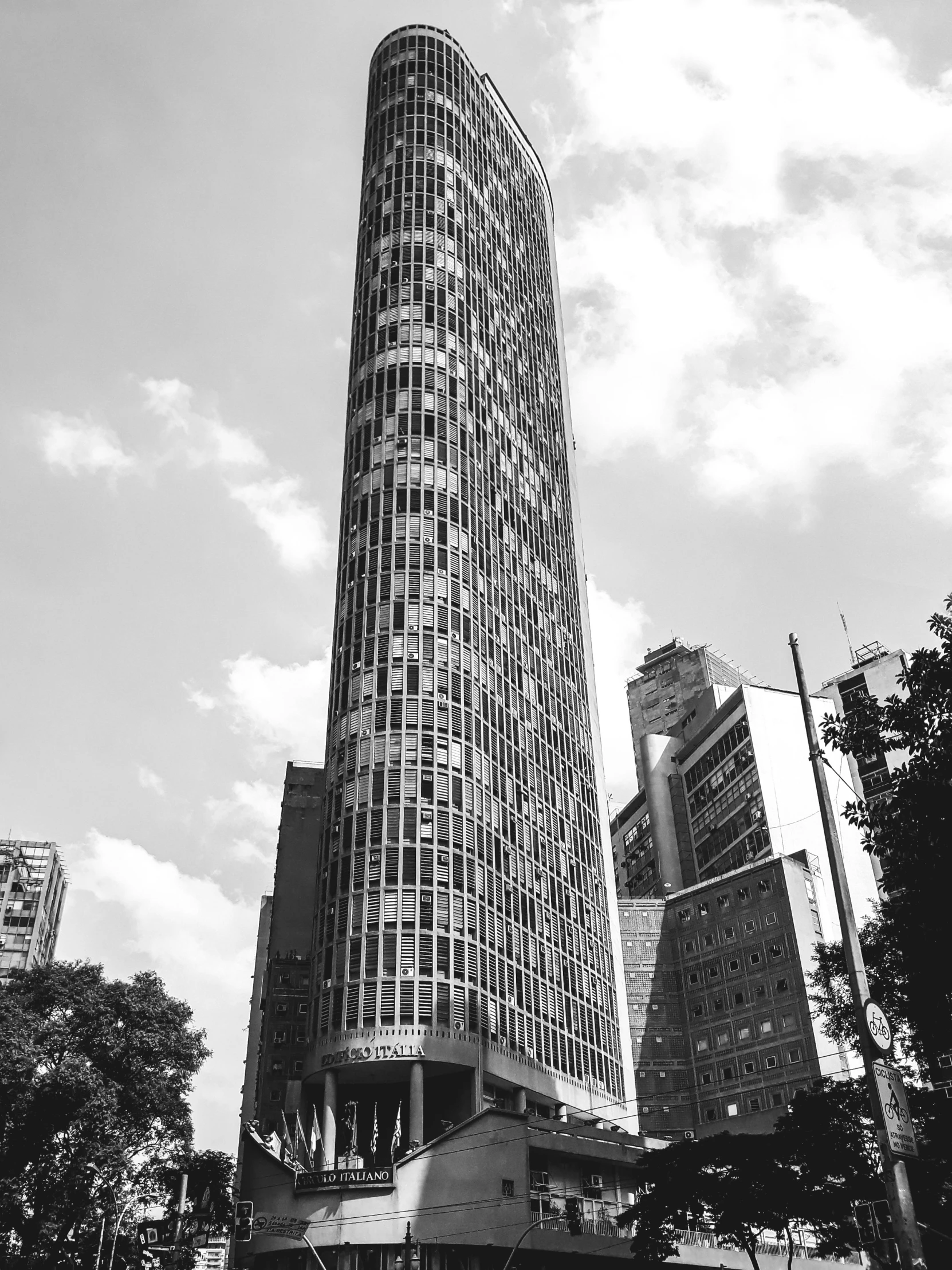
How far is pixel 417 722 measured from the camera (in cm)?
8694

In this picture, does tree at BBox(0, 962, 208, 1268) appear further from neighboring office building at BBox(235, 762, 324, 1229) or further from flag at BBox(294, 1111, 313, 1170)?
neighboring office building at BBox(235, 762, 324, 1229)

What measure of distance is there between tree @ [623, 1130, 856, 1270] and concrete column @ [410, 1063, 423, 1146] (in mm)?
16184

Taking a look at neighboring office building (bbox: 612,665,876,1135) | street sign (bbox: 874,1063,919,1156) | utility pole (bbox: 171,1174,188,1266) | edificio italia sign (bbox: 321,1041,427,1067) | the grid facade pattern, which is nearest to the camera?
street sign (bbox: 874,1063,919,1156)

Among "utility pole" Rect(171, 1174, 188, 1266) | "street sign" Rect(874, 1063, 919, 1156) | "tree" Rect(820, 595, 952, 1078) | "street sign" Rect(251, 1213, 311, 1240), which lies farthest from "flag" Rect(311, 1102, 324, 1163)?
"street sign" Rect(874, 1063, 919, 1156)

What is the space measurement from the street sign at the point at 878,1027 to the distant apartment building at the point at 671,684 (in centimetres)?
14460

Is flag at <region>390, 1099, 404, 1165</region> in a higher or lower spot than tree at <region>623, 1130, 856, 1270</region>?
higher

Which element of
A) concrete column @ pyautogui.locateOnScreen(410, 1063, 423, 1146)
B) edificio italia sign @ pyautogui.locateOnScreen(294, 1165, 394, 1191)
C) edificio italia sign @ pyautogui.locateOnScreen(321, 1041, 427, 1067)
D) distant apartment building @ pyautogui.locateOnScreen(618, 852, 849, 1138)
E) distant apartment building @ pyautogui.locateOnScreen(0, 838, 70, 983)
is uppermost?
distant apartment building @ pyautogui.locateOnScreen(0, 838, 70, 983)

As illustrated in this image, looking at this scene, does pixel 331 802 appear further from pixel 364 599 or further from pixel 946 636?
pixel 946 636

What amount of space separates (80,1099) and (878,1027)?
5785 centimetres

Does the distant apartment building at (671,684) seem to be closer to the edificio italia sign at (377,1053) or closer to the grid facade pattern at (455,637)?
the grid facade pattern at (455,637)

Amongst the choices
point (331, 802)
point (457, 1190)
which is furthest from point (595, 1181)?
point (331, 802)

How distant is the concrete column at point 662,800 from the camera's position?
151m

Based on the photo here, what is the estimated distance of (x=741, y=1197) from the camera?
55.0 m

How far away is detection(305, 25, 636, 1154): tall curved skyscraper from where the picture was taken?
7750cm
